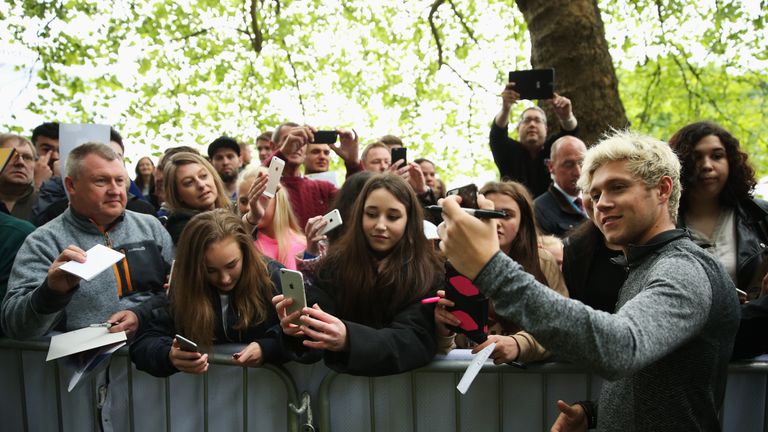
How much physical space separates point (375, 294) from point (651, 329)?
61.8 inches

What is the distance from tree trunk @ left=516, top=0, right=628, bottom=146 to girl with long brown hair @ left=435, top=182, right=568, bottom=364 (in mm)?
3015

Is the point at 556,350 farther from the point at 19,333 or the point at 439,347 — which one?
the point at 19,333

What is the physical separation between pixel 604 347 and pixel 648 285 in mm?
403

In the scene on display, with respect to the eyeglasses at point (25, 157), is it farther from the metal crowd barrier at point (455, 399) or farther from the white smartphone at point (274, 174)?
the metal crowd barrier at point (455, 399)

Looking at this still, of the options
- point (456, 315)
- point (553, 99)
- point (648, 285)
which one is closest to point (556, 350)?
point (648, 285)

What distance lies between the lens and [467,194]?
2.13 m

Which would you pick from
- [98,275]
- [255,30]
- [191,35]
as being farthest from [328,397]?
[191,35]

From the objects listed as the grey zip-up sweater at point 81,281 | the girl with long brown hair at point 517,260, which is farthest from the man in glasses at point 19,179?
the girl with long brown hair at point 517,260

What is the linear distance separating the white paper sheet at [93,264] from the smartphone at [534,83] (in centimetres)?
372

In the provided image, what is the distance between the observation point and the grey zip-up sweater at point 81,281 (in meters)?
3.22

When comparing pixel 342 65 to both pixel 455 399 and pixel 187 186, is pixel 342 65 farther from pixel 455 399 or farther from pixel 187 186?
pixel 455 399

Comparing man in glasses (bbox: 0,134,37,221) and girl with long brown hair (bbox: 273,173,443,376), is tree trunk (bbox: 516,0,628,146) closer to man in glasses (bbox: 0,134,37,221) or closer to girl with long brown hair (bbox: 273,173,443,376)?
girl with long brown hair (bbox: 273,173,443,376)

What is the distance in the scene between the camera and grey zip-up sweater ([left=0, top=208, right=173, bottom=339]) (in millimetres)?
3225

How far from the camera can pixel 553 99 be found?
18.0 feet
